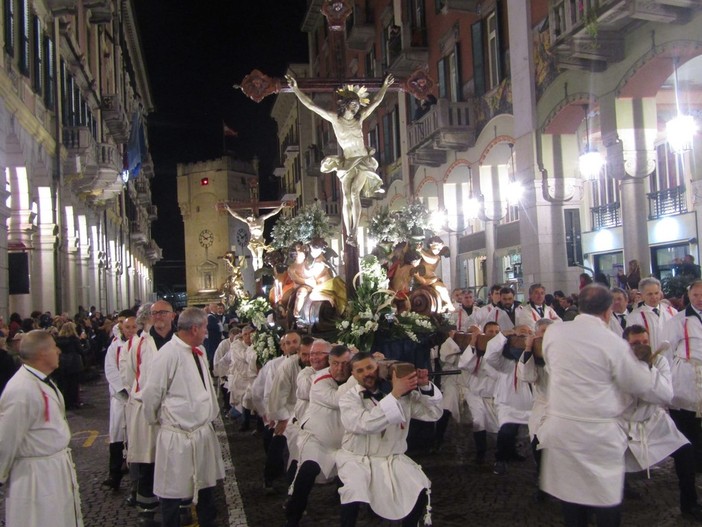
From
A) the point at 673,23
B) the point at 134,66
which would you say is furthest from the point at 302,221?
the point at 134,66

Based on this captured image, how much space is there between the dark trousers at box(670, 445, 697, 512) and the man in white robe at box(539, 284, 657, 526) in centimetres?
196

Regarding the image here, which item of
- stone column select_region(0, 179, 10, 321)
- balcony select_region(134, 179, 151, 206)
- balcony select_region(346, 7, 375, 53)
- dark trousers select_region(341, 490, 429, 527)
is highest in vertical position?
balcony select_region(346, 7, 375, 53)

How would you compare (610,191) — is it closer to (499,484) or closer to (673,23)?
(673,23)

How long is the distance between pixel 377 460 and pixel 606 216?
1895cm

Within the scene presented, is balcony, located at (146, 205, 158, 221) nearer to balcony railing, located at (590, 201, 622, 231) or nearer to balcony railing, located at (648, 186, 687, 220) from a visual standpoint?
balcony railing, located at (590, 201, 622, 231)

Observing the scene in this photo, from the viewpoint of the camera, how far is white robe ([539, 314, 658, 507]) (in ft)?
16.1

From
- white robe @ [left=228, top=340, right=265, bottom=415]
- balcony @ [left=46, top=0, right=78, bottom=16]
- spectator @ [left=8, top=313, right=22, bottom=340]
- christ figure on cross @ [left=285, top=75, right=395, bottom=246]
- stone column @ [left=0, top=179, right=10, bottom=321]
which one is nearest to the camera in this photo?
white robe @ [left=228, top=340, right=265, bottom=415]

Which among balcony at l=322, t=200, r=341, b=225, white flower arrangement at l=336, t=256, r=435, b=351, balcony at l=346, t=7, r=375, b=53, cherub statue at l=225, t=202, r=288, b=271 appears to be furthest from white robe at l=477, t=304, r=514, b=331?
balcony at l=322, t=200, r=341, b=225

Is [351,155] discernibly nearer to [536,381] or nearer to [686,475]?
[536,381]

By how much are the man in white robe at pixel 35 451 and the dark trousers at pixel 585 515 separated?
3.27 meters

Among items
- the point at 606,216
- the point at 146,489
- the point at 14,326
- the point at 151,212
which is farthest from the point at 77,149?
the point at 151,212

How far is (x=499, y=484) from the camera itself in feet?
26.3

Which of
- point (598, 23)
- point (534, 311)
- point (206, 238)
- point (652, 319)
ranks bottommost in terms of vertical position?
point (652, 319)

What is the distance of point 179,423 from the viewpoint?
20.2ft
